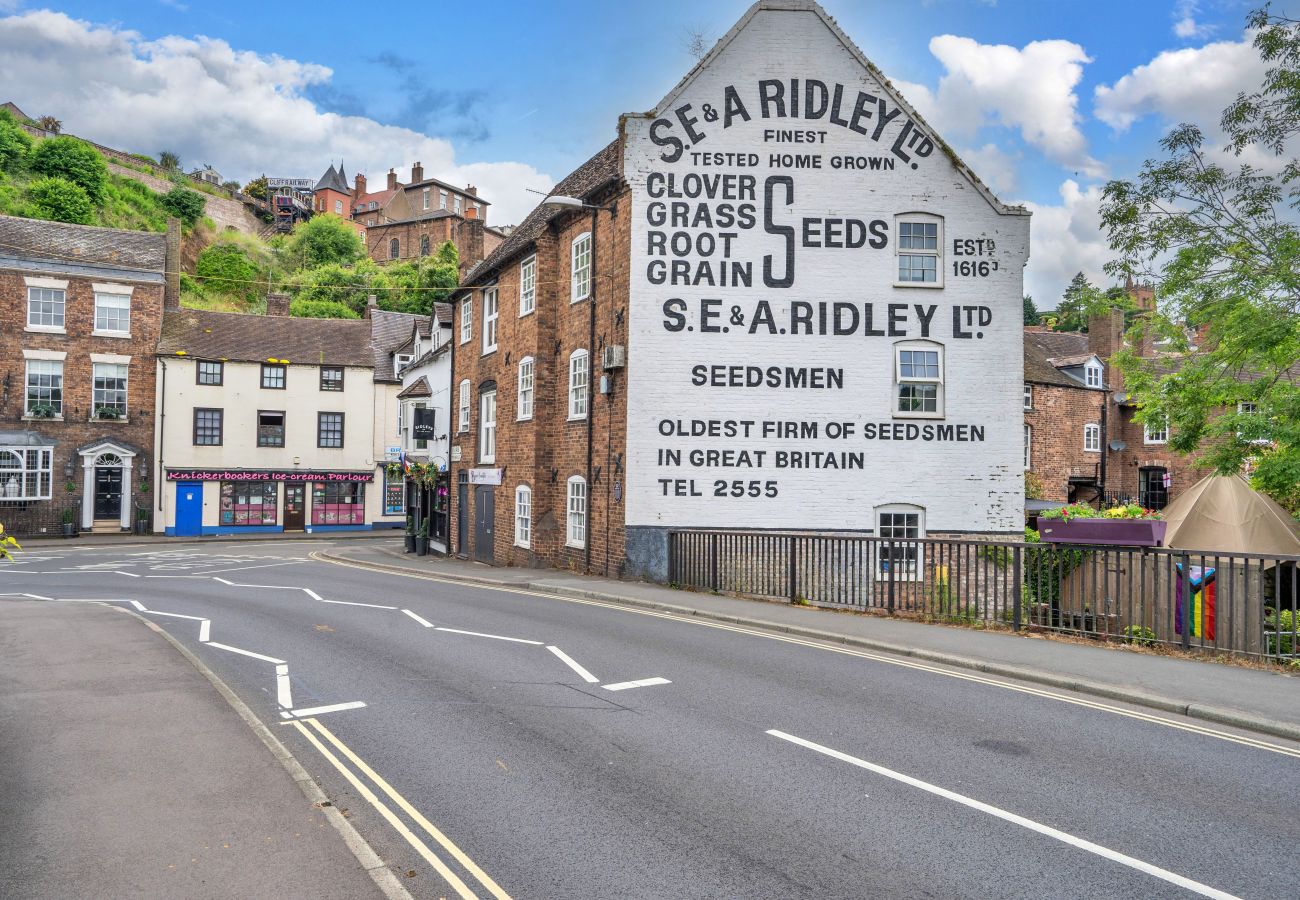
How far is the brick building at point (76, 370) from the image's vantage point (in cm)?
3719

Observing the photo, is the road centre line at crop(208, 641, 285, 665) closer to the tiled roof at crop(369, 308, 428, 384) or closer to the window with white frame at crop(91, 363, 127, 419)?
the window with white frame at crop(91, 363, 127, 419)

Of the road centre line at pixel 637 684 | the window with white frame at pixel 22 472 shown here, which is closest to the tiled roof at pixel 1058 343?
the road centre line at pixel 637 684

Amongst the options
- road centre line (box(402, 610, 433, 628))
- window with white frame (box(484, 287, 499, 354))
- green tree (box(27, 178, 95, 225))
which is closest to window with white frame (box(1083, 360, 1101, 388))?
window with white frame (box(484, 287, 499, 354))

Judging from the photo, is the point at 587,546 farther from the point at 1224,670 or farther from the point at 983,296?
the point at 1224,670

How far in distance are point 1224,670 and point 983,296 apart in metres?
11.8

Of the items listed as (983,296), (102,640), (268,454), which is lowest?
(102,640)

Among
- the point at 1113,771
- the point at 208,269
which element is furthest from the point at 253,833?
the point at 208,269

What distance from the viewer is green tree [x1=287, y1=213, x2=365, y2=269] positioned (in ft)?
278

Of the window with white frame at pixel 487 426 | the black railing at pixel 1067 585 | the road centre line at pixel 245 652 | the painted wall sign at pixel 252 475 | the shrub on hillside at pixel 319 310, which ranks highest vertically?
the shrub on hillside at pixel 319 310

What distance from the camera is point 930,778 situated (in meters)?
6.34

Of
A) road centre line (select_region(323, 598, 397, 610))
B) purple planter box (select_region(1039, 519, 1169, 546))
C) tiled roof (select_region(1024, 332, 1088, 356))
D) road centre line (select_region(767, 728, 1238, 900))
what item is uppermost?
tiled roof (select_region(1024, 332, 1088, 356))

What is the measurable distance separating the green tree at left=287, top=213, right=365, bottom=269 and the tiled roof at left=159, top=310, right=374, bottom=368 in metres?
40.5

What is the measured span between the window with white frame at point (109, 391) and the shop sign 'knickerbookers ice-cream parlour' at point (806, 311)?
30.9 m

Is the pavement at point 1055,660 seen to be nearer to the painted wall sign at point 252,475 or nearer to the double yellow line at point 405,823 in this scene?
the double yellow line at point 405,823
